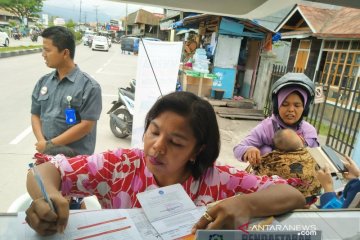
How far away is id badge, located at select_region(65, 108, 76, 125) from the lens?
2.14 m

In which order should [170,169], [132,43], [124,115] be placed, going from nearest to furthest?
[170,169]
[124,115]
[132,43]

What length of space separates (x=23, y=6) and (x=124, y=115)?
112ft

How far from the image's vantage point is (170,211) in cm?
83

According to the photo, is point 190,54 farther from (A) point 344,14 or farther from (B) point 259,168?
(B) point 259,168

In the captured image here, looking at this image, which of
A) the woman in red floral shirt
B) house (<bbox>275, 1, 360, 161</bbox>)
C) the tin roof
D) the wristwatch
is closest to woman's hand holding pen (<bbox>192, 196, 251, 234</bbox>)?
the woman in red floral shirt

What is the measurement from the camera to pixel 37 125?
7.49 ft

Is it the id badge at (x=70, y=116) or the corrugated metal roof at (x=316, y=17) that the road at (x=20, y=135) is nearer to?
the id badge at (x=70, y=116)

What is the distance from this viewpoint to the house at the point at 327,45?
8.75 m

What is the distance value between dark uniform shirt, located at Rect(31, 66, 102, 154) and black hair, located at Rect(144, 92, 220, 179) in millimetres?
1078

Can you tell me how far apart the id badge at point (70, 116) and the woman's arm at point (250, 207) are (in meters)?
1.52

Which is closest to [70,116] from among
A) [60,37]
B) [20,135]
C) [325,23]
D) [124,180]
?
[60,37]

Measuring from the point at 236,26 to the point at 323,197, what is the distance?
7.70 meters

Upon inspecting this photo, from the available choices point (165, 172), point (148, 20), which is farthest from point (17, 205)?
point (148, 20)

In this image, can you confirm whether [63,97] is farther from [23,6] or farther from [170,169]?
[23,6]
